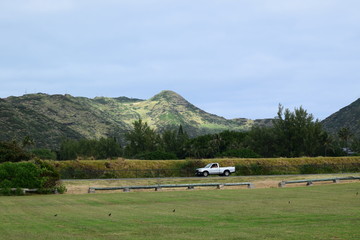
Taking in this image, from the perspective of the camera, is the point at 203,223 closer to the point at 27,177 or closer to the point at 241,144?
the point at 27,177

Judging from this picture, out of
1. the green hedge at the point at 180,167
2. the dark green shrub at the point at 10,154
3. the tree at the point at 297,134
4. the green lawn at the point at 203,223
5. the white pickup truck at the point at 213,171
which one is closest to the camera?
the green lawn at the point at 203,223

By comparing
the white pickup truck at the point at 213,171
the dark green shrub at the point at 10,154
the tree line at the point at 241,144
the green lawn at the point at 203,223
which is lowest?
the green lawn at the point at 203,223

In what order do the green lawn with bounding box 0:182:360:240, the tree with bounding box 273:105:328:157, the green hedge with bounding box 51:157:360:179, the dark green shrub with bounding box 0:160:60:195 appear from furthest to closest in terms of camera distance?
1. the tree with bounding box 273:105:328:157
2. the green hedge with bounding box 51:157:360:179
3. the dark green shrub with bounding box 0:160:60:195
4. the green lawn with bounding box 0:182:360:240

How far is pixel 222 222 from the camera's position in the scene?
15.9 m

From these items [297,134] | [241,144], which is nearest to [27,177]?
[297,134]

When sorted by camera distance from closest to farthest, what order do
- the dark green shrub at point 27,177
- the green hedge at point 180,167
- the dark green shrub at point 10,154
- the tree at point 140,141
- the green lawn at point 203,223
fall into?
the green lawn at point 203,223, the dark green shrub at point 27,177, the dark green shrub at point 10,154, the green hedge at point 180,167, the tree at point 140,141

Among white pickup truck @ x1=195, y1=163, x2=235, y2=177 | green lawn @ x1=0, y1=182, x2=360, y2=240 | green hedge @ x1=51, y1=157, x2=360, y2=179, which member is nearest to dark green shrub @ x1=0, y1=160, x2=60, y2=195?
green hedge @ x1=51, y1=157, x2=360, y2=179

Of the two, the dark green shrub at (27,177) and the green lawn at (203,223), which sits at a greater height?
the dark green shrub at (27,177)

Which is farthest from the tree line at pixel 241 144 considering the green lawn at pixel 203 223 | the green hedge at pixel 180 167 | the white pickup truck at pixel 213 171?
the green lawn at pixel 203 223

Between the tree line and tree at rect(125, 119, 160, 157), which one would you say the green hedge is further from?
tree at rect(125, 119, 160, 157)

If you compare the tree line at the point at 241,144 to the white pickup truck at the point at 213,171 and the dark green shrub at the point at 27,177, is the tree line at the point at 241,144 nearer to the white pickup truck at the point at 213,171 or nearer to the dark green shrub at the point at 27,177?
the white pickup truck at the point at 213,171

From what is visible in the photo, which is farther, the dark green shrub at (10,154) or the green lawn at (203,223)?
the dark green shrub at (10,154)

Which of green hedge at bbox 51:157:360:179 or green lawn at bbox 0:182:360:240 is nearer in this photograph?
green lawn at bbox 0:182:360:240

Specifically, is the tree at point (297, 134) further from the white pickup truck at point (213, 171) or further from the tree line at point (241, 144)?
the white pickup truck at point (213, 171)
